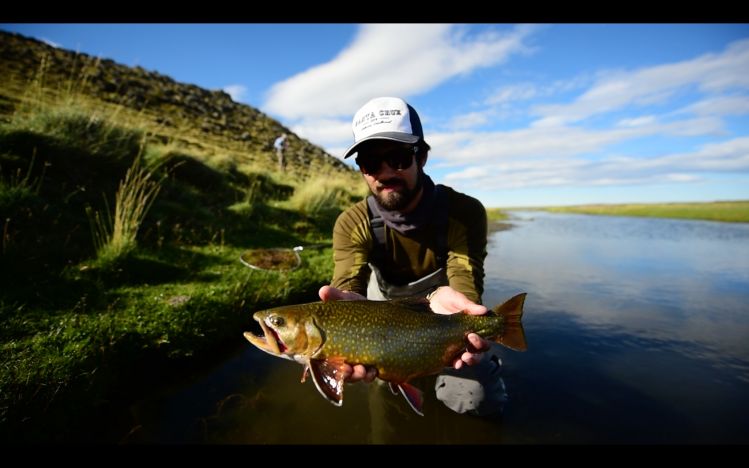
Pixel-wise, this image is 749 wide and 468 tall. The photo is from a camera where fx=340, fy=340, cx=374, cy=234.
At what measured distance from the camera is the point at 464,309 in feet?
10.5

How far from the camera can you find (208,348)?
468 centimetres

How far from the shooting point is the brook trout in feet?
8.14

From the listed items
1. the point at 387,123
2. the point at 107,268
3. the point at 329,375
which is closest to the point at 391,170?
the point at 387,123

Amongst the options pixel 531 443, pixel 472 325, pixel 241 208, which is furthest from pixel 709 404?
pixel 241 208

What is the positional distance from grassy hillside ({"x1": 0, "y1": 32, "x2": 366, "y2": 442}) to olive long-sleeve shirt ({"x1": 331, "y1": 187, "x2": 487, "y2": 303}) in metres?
2.27

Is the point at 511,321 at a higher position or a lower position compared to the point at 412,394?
higher

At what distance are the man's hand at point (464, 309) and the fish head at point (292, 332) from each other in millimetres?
1266

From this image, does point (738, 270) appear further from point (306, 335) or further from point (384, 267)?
point (306, 335)

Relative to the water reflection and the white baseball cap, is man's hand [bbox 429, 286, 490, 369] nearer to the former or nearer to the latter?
the water reflection

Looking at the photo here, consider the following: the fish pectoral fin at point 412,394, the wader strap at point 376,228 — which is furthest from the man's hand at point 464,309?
the wader strap at point 376,228

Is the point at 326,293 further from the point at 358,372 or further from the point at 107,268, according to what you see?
the point at 107,268

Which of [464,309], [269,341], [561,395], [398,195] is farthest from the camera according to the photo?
[561,395]

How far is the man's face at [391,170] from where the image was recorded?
370 cm

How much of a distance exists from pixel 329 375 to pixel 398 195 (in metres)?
2.09
